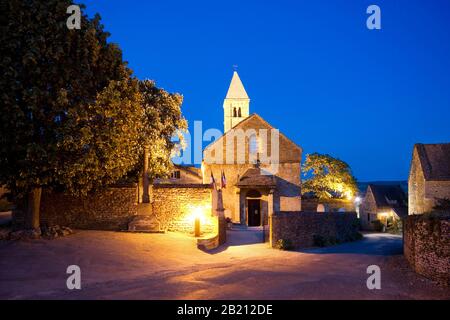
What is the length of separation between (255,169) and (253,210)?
361 cm

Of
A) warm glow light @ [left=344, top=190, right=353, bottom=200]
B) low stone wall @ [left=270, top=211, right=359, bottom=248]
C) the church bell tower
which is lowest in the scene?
low stone wall @ [left=270, top=211, right=359, bottom=248]

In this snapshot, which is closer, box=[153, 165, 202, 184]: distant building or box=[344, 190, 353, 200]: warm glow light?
box=[344, 190, 353, 200]: warm glow light

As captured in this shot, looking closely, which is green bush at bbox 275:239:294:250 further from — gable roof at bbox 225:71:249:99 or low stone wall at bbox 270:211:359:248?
gable roof at bbox 225:71:249:99

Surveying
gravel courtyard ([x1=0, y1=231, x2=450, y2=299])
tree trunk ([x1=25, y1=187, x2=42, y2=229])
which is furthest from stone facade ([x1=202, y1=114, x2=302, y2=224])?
tree trunk ([x1=25, y1=187, x2=42, y2=229])

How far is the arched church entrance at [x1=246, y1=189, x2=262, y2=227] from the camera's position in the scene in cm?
3538

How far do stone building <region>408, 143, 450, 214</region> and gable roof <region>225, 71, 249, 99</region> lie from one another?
22101mm

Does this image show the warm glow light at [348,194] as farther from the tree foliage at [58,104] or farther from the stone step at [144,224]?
the tree foliage at [58,104]

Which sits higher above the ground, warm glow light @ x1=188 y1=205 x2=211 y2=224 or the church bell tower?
the church bell tower

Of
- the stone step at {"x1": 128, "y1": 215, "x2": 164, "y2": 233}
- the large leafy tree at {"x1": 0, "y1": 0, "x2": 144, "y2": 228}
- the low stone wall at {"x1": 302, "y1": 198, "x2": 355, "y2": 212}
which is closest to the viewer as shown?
the large leafy tree at {"x1": 0, "y1": 0, "x2": 144, "y2": 228}

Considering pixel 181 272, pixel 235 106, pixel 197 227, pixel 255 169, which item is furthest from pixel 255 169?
pixel 181 272

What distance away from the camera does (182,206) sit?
2420cm

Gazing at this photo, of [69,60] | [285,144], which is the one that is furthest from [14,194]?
[285,144]
